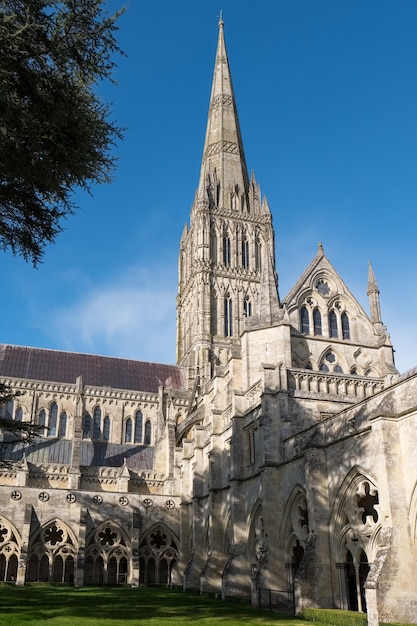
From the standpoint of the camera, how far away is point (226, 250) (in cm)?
5944

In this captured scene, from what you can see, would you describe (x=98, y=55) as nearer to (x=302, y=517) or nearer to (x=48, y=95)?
(x=48, y=95)

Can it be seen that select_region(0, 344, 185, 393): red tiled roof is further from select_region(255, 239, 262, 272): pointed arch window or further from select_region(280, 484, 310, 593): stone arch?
select_region(280, 484, 310, 593): stone arch

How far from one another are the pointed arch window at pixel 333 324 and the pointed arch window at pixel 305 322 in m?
1.25

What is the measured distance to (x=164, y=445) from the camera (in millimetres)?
45125

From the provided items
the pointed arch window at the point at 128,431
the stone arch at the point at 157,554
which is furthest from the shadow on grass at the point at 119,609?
the pointed arch window at the point at 128,431

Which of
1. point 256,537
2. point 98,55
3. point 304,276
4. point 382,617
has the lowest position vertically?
point 382,617

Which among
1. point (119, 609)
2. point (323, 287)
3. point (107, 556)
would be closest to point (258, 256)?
point (323, 287)

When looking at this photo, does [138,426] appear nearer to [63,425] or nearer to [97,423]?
[97,423]

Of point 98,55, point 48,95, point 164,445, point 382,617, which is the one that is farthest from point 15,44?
point 164,445

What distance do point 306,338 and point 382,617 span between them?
17.0m

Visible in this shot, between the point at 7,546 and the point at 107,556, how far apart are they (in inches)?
221

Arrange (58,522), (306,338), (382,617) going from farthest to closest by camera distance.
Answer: (58,522) < (306,338) < (382,617)

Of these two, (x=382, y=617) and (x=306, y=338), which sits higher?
(x=306, y=338)

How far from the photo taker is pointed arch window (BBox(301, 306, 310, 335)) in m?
32.4
